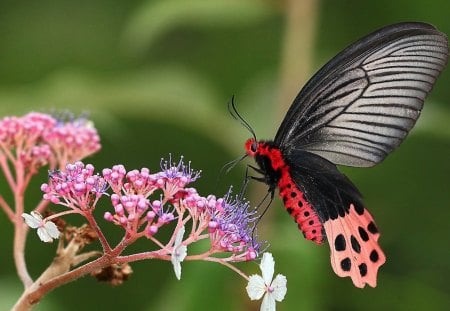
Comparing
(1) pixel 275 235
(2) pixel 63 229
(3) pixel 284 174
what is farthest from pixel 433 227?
(2) pixel 63 229

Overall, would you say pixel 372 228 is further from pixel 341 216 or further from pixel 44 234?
pixel 44 234

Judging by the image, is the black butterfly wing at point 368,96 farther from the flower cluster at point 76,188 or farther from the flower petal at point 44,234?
the flower petal at point 44,234

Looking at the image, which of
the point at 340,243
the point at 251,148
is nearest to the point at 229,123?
the point at 251,148

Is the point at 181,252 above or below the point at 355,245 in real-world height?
above

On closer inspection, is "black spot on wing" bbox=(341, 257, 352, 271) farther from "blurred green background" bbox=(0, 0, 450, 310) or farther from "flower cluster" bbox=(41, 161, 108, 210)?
"blurred green background" bbox=(0, 0, 450, 310)

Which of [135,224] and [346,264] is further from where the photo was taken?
[346,264]

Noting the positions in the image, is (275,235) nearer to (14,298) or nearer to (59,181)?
(14,298)
